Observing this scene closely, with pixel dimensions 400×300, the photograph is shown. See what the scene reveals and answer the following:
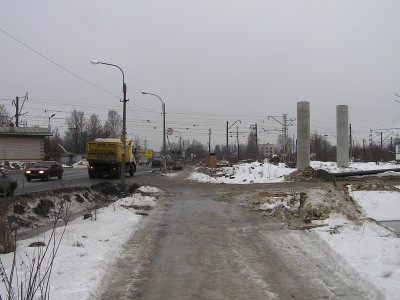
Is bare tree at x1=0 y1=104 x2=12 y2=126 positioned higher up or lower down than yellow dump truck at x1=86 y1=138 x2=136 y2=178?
higher up

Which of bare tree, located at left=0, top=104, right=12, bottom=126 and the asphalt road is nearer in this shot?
the asphalt road

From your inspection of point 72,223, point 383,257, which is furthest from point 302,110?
→ point 383,257

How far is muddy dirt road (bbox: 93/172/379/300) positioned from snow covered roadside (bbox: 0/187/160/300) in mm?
251

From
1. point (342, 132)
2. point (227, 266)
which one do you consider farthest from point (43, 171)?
point (342, 132)

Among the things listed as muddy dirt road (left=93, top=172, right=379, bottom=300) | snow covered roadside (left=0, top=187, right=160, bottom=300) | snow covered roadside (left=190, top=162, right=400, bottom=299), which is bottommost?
muddy dirt road (left=93, top=172, right=379, bottom=300)

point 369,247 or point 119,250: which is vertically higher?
point 369,247

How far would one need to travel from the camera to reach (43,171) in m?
34.9

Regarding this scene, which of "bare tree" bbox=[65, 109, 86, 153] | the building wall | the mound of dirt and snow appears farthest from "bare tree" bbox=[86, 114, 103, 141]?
the mound of dirt and snow

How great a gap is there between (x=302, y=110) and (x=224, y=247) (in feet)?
120

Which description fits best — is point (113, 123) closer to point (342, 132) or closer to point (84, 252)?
point (342, 132)

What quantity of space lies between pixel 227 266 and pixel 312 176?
97.2 feet

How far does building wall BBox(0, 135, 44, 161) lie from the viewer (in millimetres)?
58219

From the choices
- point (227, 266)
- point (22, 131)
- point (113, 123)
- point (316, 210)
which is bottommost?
point (227, 266)

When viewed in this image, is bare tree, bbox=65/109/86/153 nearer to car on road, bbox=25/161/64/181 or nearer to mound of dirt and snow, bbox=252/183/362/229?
→ car on road, bbox=25/161/64/181
